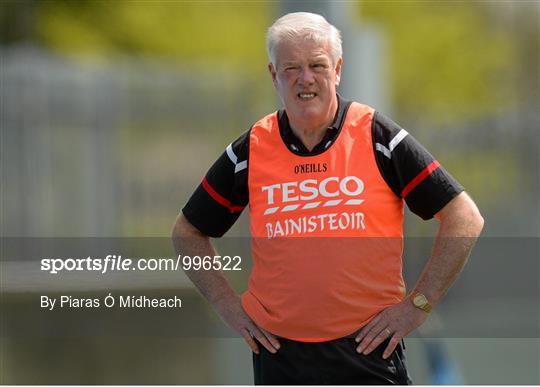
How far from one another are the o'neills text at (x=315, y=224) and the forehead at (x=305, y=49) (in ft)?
1.67

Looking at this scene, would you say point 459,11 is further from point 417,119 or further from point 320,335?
point 320,335

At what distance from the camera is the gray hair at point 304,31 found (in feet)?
10.8

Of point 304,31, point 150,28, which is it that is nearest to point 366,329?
point 304,31

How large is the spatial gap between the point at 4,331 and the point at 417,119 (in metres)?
9.55

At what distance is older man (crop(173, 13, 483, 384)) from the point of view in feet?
10.6

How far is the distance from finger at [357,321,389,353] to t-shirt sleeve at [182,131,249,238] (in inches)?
25.0

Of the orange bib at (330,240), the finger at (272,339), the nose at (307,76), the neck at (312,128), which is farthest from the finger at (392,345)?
the nose at (307,76)

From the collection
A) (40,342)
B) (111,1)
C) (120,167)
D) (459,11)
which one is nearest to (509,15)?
(459,11)

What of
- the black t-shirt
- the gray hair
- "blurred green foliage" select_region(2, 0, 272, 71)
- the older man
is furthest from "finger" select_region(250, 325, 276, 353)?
"blurred green foliage" select_region(2, 0, 272, 71)

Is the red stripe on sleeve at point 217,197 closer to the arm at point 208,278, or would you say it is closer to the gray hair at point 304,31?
the arm at point 208,278

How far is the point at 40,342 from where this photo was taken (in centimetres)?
627

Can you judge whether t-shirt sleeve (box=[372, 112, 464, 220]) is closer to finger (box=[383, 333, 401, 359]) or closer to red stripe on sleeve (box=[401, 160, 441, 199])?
red stripe on sleeve (box=[401, 160, 441, 199])

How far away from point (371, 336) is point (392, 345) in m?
0.09

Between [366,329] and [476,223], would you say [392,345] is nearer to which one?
[366,329]
